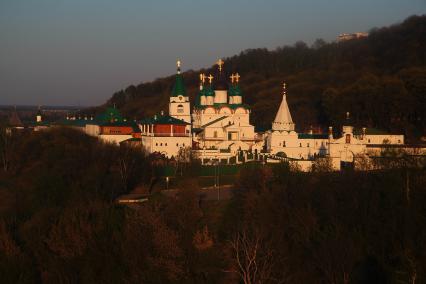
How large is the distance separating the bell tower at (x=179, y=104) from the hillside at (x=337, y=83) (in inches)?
225

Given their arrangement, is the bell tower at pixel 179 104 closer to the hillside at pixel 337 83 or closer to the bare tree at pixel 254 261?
the hillside at pixel 337 83

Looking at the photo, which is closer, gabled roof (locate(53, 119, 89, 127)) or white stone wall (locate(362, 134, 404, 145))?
white stone wall (locate(362, 134, 404, 145))

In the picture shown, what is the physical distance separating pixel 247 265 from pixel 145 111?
58.2m

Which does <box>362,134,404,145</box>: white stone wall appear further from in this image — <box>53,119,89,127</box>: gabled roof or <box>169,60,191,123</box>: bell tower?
<box>53,119,89,127</box>: gabled roof

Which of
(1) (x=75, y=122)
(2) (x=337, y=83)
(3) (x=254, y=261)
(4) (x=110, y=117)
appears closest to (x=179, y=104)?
(4) (x=110, y=117)

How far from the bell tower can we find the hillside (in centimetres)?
571

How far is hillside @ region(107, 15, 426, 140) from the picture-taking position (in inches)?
1873

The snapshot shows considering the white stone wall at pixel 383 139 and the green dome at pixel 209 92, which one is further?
the green dome at pixel 209 92

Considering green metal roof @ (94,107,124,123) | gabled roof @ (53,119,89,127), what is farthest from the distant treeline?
gabled roof @ (53,119,89,127)

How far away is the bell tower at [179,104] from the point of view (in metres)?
44.9

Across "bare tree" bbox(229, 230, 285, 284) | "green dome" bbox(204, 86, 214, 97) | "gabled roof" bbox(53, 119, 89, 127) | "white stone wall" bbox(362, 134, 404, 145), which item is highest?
"green dome" bbox(204, 86, 214, 97)

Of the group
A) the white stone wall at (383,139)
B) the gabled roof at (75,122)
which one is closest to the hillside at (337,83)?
the white stone wall at (383,139)

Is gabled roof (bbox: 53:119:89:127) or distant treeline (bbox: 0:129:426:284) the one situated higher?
gabled roof (bbox: 53:119:89:127)

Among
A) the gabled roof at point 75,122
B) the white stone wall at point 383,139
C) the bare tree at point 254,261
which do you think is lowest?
the bare tree at point 254,261
